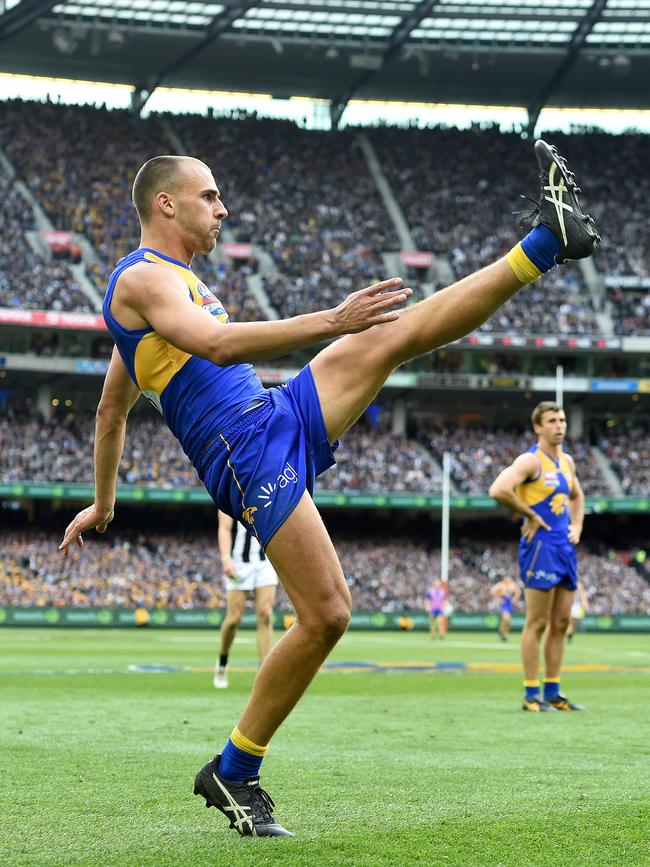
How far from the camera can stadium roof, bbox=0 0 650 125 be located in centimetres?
4916

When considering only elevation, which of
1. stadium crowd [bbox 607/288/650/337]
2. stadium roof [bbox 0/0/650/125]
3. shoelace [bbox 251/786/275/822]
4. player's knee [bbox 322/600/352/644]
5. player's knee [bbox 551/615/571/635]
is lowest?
player's knee [bbox 551/615/571/635]

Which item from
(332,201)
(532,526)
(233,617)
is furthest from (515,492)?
(332,201)

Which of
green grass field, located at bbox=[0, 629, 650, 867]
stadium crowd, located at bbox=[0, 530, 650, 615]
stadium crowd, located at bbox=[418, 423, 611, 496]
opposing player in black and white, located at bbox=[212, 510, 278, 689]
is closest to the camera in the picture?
green grass field, located at bbox=[0, 629, 650, 867]

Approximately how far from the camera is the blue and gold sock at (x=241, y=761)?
454cm

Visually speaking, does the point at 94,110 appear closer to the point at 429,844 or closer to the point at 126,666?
the point at 126,666

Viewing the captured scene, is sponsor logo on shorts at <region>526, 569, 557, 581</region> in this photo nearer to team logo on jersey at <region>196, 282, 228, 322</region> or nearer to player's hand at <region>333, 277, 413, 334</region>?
team logo on jersey at <region>196, 282, 228, 322</region>

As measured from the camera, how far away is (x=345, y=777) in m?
5.98

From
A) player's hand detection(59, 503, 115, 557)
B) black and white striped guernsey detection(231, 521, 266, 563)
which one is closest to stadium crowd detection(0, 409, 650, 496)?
black and white striped guernsey detection(231, 521, 266, 563)

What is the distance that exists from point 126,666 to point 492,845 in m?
13.5

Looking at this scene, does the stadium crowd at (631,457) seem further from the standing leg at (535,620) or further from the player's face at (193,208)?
the player's face at (193,208)

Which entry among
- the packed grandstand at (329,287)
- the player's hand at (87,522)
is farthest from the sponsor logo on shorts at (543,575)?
the packed grandstand at (329,287)

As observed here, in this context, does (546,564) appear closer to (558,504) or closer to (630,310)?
(558,504)

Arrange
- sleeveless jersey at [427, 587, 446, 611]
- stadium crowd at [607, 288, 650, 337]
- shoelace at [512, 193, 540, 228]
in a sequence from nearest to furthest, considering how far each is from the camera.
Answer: shoelace at [512, 193, 540, 228]
sleeveless jersey at [427, 587, 446, 611]
stadium crowd at [607, 288, 650, 337]

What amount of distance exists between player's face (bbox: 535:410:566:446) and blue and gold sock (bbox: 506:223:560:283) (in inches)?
245
